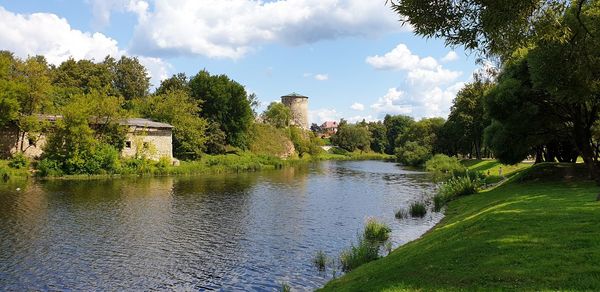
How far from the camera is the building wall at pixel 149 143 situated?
190 ft

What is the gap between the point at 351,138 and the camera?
14388 centimetres

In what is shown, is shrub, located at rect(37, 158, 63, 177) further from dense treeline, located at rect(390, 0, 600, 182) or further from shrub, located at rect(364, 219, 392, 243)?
dense treeline, located at rect(390, 0, 600, 182)

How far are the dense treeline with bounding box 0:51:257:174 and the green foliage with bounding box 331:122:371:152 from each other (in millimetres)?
61110

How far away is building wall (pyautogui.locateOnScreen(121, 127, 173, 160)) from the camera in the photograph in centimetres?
5800

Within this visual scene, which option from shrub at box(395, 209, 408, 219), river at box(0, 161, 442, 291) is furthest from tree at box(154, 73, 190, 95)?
shrub at box(395, 209, 408, 219)

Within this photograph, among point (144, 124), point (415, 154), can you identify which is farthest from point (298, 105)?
point (144, 124)

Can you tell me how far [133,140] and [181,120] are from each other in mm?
9999

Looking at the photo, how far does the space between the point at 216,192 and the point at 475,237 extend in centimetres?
2876

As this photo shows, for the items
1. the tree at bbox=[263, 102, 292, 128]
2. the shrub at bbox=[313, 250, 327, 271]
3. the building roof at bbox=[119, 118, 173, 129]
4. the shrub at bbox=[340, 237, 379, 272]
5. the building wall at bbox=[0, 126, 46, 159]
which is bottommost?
the shrub at bbox=[313, 250, 327, 271]

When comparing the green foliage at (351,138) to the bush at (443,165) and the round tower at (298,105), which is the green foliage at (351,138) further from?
the bush at (443,165)

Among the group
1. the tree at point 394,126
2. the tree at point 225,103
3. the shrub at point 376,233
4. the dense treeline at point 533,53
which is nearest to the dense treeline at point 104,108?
the tree at point 225,103

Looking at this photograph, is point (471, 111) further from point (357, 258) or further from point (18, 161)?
point (18, 161)

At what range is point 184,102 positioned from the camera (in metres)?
69.8

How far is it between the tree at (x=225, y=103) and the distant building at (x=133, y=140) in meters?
13.9
